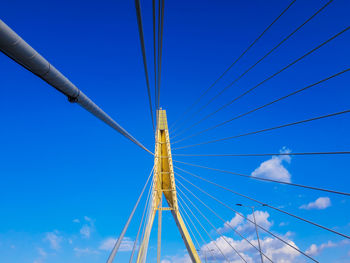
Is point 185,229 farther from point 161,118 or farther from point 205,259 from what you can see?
point 205,259

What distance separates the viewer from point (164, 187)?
14906 mm

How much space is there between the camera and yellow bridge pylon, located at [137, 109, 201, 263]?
37.2ft

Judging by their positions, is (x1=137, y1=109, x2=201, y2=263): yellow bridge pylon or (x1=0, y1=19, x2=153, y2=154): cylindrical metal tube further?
(x1=137, y1=109, x2=201, y2=263): yellow bridge pylon

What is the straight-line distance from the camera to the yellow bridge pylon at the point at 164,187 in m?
11.3

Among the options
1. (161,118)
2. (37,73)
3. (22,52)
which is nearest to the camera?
(22,52)

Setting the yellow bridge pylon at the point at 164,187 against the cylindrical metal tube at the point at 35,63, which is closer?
the cylindrical metal tube at the point at 35,63

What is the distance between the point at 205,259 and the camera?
3284cm

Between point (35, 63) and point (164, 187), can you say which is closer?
point (35, 63)

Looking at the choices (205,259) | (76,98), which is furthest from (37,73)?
(205,259)

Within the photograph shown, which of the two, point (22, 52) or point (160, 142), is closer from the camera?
point (22, 52)

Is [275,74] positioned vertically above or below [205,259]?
above

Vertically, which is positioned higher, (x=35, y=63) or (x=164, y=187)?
(x=164, y=187)

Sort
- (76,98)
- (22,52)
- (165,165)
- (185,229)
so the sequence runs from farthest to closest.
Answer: (165,165) → (185,229) → (76,98) → (22,52)

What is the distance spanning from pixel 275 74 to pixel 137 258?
6.85 metres
